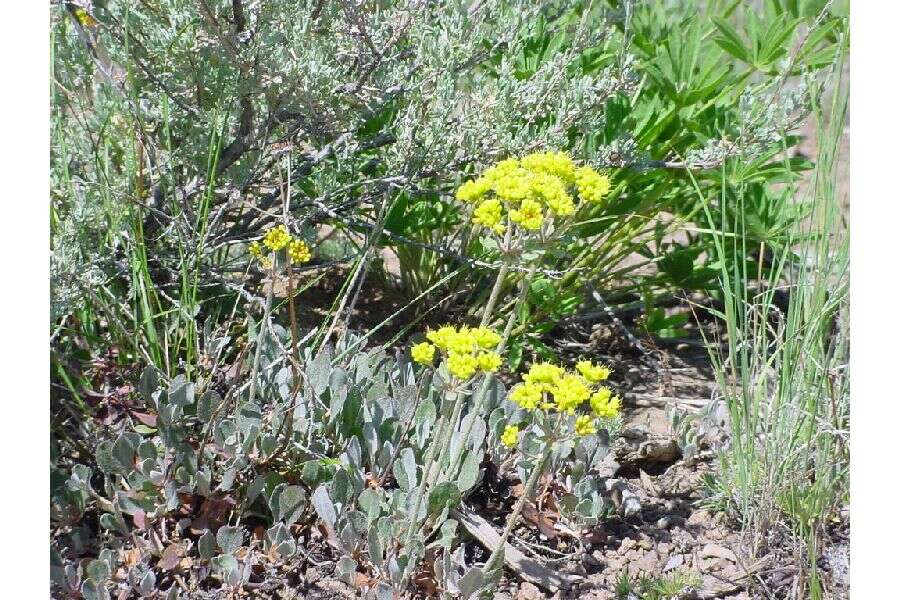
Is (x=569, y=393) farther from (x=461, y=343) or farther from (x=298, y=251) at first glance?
(x=298, y=251)

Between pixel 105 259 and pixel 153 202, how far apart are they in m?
0.38

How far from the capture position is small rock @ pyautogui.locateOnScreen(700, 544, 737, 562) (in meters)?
2.19

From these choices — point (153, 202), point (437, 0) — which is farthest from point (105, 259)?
point (437, 0)

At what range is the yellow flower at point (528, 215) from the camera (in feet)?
5.52

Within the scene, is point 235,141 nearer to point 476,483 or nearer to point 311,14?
point 311,14

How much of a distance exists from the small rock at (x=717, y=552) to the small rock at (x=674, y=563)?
0.21 ft

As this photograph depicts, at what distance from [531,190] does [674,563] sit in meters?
0.98

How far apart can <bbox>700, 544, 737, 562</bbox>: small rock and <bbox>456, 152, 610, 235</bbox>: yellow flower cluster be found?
3.00 feet

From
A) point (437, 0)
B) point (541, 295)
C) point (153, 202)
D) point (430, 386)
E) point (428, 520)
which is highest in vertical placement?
point (437, 0)

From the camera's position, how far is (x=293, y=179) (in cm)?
254

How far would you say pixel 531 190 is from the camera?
171cm

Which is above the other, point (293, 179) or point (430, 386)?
point (293, 179)

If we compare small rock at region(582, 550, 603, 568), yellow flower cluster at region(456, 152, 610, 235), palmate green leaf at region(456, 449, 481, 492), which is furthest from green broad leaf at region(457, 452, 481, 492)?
yellow flower cluster at region(456, 152, 610, 235)

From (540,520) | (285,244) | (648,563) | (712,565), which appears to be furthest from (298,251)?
(712,565)
